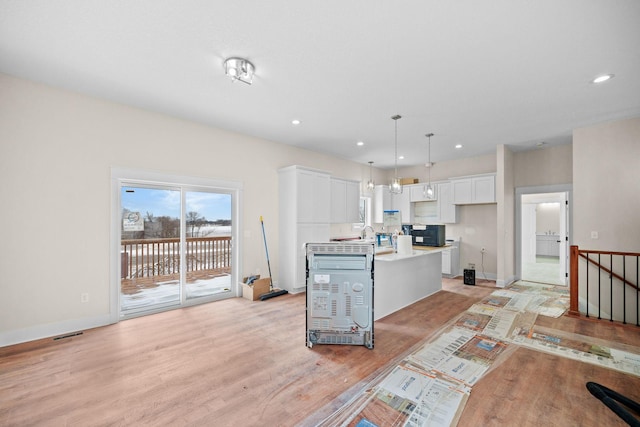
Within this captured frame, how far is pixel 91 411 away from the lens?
2014 mm

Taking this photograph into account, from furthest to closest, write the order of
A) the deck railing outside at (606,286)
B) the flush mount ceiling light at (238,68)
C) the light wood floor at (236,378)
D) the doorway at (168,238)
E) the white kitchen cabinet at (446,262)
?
the white kitchen cabinet at (446,262), the deck railing outside at (606,286), the doorway at (168,238), the flush mount ceiling light at (238,68), the light wood floor at (236,378)

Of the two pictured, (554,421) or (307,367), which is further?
(307,367)

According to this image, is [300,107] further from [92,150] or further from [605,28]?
[605,28]

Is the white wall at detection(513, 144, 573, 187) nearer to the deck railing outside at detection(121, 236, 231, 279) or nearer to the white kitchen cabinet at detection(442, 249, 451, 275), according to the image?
the white kitchen cabinet at detection(442, 249, 451, 275)

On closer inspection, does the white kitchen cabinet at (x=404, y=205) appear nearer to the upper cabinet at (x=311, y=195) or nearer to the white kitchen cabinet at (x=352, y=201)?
the white kitchen cabinet at (x=352, y=201)

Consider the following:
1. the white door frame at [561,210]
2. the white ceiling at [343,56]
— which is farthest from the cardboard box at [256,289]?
the white door frame at [561,210]

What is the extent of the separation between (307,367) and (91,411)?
5.44ft

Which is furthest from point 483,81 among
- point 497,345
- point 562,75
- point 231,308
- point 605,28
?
point 231,308

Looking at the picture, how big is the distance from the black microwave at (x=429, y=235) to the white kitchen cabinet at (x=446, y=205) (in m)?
1.20

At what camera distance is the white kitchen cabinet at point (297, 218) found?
518cm

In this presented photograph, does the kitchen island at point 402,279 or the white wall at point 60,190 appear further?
the kitchen island at point 402,279

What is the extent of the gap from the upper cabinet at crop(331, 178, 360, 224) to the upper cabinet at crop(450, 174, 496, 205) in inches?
95.6

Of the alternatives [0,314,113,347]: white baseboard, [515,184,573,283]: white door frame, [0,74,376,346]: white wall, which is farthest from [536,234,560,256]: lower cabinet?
[0,314,113,347]: white baseboard

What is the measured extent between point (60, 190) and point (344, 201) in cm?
471
